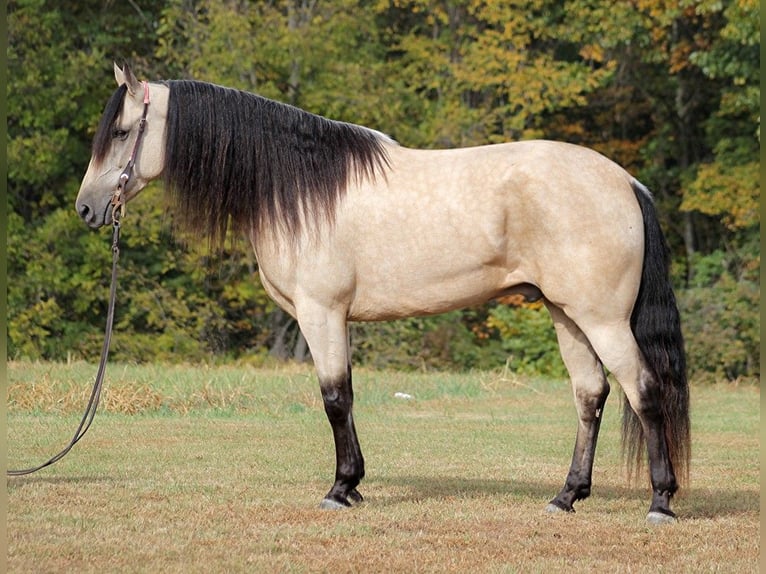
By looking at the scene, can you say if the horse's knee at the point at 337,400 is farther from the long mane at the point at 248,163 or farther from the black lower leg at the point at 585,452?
the black lower leg at the point at 585,452

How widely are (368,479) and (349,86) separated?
14.7m

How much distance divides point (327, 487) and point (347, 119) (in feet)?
50.6

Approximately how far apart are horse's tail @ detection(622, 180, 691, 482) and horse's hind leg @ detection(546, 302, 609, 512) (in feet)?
1.09

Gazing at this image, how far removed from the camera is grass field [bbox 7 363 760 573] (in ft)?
17.4

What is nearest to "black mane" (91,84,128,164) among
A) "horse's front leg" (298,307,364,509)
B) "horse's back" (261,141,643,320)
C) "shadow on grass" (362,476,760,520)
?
"horse's back" (261,141,643,320)

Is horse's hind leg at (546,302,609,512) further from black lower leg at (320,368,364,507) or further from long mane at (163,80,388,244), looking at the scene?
long mane at (163,80,388,244)

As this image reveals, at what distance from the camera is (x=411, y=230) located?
6367 mm

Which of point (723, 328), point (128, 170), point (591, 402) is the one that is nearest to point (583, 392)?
point (591, 402)

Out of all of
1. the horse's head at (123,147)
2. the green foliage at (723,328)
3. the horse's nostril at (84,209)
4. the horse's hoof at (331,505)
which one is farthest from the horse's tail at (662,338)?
the green foliage at (723,328)

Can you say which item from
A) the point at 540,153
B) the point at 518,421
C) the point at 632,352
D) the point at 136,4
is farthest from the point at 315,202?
the point at 136,4

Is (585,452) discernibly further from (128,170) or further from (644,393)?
(128,170)

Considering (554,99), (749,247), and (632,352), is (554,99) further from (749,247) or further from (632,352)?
(632,352)

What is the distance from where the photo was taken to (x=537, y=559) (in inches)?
207

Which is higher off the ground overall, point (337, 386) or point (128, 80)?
point (128, 80)
